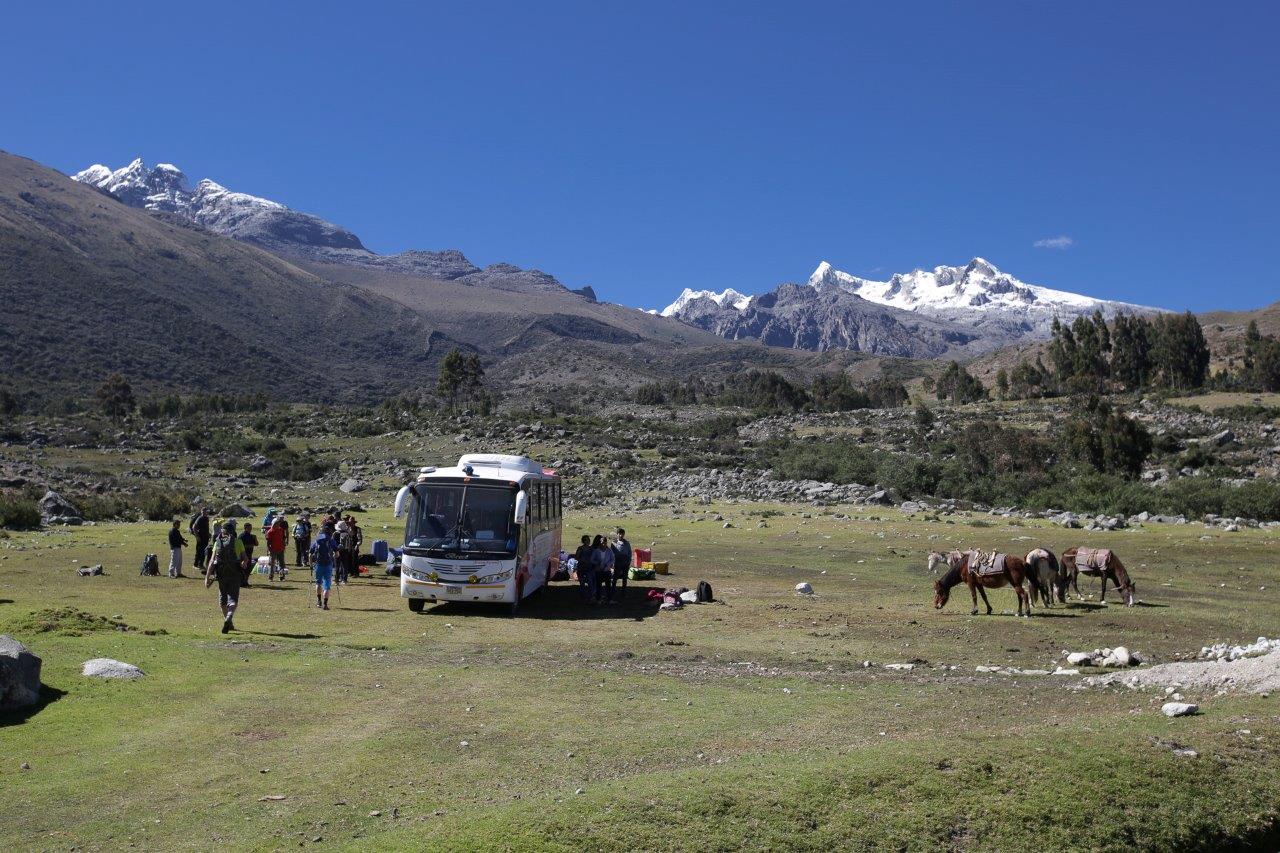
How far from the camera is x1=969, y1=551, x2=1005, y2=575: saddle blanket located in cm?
1952

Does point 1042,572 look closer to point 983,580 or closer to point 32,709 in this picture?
point 983,580

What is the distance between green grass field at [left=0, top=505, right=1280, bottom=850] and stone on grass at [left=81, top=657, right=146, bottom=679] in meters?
0.20

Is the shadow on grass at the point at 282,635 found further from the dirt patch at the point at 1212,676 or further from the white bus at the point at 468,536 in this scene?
the dirt patch at the point at 1212,676

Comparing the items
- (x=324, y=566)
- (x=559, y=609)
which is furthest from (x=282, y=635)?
(x=559, y=609)

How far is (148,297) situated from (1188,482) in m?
179

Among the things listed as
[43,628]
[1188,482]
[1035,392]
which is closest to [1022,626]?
[43,628]

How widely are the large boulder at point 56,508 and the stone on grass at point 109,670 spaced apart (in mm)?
31357

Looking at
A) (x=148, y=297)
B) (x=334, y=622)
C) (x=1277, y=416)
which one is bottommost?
(x=334, y=622)

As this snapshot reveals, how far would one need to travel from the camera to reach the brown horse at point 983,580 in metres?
19.3

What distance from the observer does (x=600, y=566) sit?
73.6 feet

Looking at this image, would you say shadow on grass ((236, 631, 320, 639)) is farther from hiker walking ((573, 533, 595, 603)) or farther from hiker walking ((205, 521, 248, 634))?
hiker walking ((573, 533, 595, 603))

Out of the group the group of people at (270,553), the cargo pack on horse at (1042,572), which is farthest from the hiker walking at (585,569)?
the cargo pack on horse at (1042,572)

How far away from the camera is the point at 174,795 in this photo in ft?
27.3

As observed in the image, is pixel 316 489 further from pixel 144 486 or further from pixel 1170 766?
pixel 1170 766
